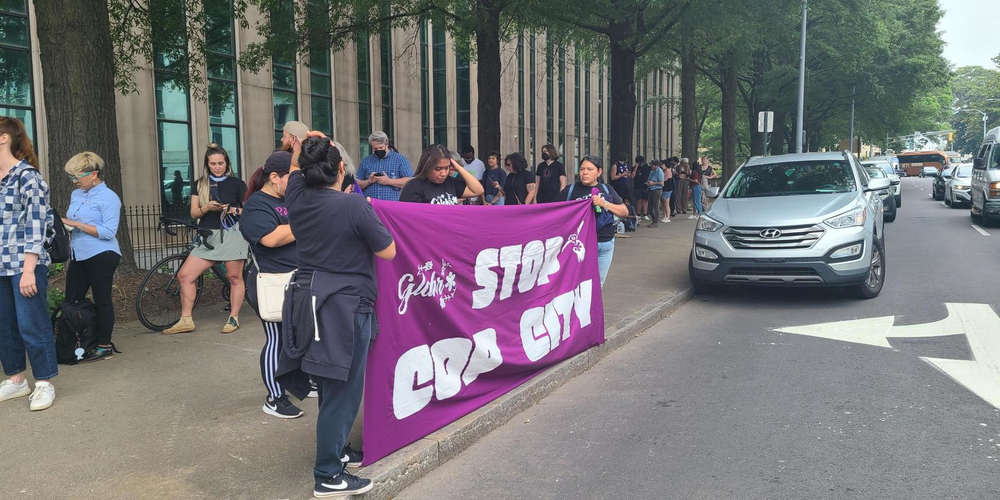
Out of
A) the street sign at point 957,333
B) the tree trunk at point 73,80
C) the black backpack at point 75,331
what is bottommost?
the street sign at point 957,333

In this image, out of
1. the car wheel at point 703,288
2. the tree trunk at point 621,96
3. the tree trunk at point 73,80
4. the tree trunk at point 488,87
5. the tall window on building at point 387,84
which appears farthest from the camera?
the tall window on building at point 387,84

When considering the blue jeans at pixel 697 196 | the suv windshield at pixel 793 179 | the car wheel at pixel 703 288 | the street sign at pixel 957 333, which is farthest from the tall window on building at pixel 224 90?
the street sign at pixel 957 333

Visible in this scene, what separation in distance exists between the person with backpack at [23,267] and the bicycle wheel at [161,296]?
2.05 meters

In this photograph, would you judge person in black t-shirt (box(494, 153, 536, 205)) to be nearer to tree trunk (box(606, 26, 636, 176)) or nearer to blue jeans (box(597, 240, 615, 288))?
blue jeans (box(597, 240, 615, 288))

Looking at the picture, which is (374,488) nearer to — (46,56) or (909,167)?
(46,56)

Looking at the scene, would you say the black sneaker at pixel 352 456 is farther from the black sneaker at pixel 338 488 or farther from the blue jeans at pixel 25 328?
the blue jeans at pixel 25 328

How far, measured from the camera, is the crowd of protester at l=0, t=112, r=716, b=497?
3.41 meters

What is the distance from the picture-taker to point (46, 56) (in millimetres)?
7828

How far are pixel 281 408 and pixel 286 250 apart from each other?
103 centimetres

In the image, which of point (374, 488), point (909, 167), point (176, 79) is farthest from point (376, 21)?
point (909, 167)

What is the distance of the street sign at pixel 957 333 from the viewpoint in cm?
574

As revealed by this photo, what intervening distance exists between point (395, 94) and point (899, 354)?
1950 cm

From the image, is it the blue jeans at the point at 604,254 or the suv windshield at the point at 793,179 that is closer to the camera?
the blue jeans at the point at 604,254

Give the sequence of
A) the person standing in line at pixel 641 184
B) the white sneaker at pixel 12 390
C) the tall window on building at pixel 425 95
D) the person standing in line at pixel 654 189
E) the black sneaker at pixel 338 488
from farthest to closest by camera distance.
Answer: the tall window on building at pixel 425 95
the person standing in line at pixel 654 189
the person standing in line at pixel 641 184
the white sneaker at pixel 12 390
the black sneaker at pixel 338 488
